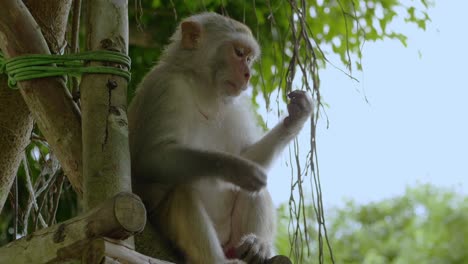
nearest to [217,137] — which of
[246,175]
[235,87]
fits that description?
[235,87]

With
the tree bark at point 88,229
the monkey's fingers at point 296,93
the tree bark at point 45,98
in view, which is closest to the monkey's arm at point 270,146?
the monkey's fingers at point 296,93

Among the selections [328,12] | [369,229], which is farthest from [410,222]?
[328,12]

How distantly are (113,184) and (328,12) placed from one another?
14.5 feet

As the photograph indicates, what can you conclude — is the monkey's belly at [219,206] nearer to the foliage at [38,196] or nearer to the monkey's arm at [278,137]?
the monkey's arm at [278,137]

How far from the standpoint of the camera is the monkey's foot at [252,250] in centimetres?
400

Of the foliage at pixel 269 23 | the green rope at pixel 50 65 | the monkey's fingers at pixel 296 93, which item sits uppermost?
the foliage at pixel 269 23

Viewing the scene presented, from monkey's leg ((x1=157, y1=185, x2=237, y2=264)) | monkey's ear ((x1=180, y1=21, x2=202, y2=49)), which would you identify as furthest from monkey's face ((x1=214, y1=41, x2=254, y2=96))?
monkey's leg ((x1=157, y1=185, x2=237, y2=264))

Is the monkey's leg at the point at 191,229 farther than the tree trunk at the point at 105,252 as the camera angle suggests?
Yes

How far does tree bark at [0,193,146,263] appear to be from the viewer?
2731 mm

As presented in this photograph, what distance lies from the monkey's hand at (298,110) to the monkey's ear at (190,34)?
0.69m

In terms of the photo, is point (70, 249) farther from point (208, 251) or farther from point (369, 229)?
point (369, 229)

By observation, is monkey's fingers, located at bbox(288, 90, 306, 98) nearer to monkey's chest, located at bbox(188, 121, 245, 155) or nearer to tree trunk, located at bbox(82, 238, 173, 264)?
monkey's chest, located at bbox(188, 121, 245, 155)

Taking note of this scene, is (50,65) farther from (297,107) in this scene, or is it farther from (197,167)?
(297,107)

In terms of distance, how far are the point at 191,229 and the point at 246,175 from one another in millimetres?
362
